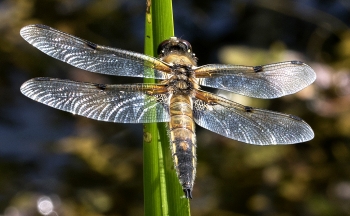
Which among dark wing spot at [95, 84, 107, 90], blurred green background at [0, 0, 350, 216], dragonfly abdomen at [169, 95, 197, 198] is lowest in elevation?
dragonfly abdomen at [169, 95, 197, 198]

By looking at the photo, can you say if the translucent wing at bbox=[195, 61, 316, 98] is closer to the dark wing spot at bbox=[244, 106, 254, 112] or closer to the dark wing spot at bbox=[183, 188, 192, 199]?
the dark wing spot at bbox=[244, 106, 254, 112]

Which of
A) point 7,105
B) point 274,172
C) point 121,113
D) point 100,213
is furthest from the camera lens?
point 7,105

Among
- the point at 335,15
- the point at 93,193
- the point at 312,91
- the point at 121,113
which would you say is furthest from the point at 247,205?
the point at 335,15

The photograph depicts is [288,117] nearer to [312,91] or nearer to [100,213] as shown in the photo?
[312,91]

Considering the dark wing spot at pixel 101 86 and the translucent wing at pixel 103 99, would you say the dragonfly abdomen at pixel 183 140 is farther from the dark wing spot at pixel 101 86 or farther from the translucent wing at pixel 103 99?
the dark wing spot at pixel 101 86

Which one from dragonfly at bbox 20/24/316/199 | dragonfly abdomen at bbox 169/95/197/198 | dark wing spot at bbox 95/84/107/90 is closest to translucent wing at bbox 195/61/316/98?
dragonfly at bbox 20/24/316/199

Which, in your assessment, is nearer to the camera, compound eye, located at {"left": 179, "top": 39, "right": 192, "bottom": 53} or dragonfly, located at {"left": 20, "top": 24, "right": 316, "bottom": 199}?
dragonfly, located at {"left": 20, "top": 24, "right": 316, "bottom": 199}
